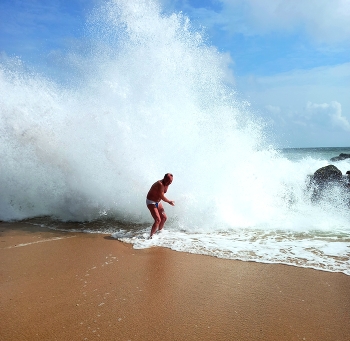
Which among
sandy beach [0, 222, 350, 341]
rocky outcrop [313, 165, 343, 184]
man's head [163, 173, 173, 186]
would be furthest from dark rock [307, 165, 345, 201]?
sandy beach [0, 222, 350, 341]

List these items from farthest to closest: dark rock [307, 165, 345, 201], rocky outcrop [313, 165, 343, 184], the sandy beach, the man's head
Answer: rocky outcrop [313, 165, 343, 184], dark rock [307, 165, 345, 201], the man's head, the sandy beach

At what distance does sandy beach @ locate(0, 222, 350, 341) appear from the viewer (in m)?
2.94

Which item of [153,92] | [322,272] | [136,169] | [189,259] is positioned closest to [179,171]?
[136,169]

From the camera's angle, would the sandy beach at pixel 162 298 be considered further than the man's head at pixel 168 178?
No

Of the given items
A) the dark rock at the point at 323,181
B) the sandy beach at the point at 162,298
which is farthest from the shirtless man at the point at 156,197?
the dark rock at the point at 323,181

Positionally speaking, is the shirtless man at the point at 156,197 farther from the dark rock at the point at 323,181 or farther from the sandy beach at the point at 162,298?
the dark rock at the point at 323,181

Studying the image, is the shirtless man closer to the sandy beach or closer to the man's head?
the man's head

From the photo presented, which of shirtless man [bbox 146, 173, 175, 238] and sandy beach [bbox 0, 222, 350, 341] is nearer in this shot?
sandy beach [bbox 0, 222, 350, 341]

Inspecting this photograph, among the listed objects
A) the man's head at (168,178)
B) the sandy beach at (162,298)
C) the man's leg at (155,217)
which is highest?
the man's head at (168,178)

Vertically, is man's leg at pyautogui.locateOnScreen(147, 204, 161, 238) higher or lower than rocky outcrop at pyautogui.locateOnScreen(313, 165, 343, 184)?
lower

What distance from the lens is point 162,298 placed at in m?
3.60

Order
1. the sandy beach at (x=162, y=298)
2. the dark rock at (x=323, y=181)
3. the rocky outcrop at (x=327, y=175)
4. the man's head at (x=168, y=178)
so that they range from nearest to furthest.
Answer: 1. the sandy beach at (x=162, y=298)
2. the man's head at (x=168, y=178)
3. the dark rock at (x=323, y=181)
4. the rocky outcrop at (x=327, y=175)

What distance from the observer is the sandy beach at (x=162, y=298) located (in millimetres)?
2943

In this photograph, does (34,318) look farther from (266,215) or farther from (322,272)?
(266,215)
